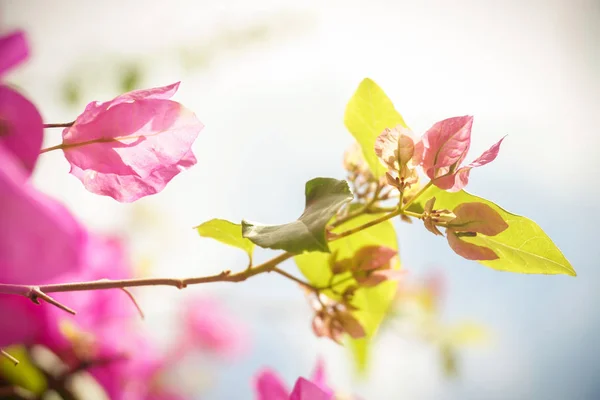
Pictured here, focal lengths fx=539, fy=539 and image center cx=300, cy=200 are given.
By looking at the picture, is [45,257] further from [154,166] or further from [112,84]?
[112,84]

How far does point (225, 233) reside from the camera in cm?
24

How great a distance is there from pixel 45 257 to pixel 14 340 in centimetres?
12

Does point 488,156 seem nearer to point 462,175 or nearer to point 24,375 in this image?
point 462,175

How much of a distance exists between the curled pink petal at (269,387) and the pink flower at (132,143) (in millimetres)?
137

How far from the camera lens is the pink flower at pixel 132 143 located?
0.21 meters

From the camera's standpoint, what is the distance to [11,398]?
12.0 inches

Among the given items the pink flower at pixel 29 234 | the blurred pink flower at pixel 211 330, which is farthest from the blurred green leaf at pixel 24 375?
the blurred pink flower at pixel 211 330

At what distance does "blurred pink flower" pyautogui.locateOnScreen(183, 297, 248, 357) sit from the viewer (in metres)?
0.74

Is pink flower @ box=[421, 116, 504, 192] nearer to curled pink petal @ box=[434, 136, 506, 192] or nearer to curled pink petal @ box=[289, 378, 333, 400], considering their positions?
curled pink petal @ box=[434, 136, 506, 192]

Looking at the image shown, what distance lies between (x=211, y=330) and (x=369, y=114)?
57 centimetres

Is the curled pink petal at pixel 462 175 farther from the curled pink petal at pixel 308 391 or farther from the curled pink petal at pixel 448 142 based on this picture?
the curled pink petal at pixel 308 391

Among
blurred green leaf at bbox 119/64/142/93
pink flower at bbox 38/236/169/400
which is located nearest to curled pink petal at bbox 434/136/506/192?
pink flower at bbox 38/236/169/400

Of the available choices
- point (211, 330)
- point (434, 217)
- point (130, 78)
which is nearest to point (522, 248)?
point (434, 217)

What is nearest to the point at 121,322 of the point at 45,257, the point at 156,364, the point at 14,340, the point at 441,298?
the point at 156,364
